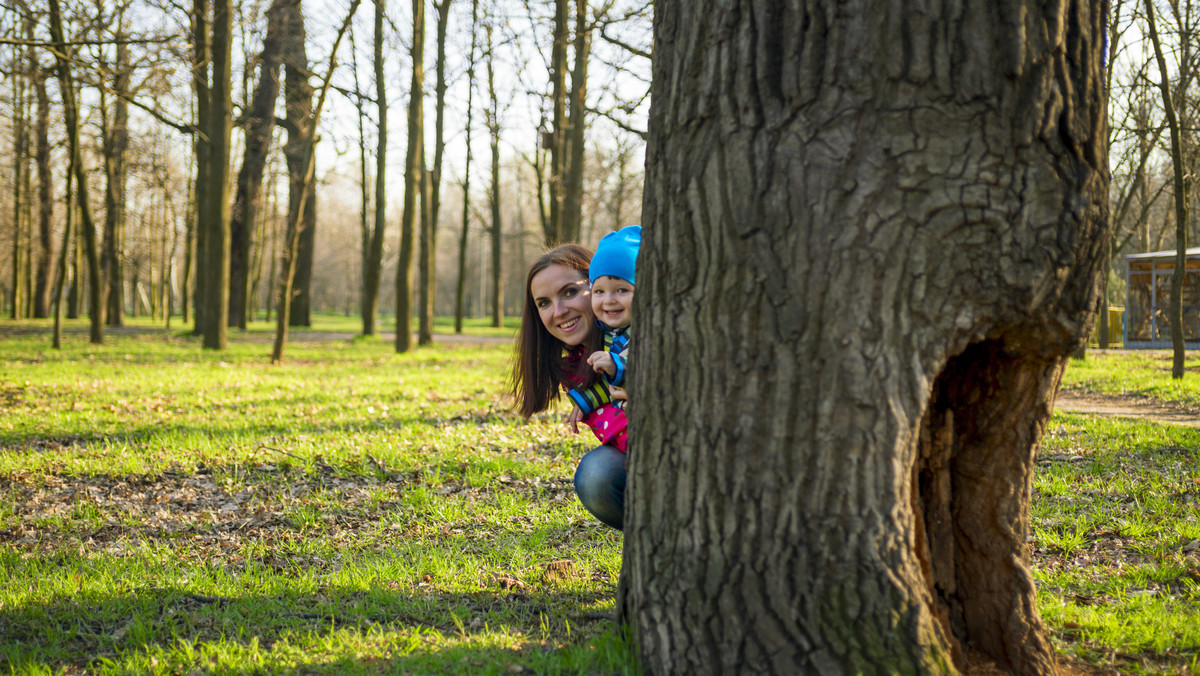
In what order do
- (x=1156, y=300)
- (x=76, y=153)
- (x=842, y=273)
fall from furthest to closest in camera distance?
(x=1156, y=300) → (x=76, y=153) → (x=842, y=273)

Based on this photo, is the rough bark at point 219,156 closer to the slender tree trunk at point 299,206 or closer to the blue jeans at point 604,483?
the slender tree trunk at point 299,206

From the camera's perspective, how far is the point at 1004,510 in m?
2.27

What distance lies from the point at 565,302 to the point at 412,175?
13479mm

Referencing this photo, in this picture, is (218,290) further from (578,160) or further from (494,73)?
(494,73)

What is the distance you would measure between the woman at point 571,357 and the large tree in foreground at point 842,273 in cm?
106

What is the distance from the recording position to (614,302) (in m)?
2.96

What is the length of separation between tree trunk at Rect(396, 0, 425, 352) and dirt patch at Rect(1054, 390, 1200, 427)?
41.2ft

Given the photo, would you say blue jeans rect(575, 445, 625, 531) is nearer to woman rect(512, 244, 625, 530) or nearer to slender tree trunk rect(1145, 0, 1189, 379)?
woman rect(512, 244, 625, 530)

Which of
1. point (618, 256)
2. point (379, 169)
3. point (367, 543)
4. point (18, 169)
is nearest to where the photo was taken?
point (618, 256)

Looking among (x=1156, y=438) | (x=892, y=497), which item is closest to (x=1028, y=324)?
(x=892, y=497)

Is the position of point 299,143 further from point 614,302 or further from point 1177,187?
point 614,302

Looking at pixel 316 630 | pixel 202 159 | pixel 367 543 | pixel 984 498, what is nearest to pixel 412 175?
pixel 202 159

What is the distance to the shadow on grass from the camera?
2365 mm

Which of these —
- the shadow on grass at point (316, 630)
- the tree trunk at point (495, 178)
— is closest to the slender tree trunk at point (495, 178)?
the tree trunk at point (495, 178)
